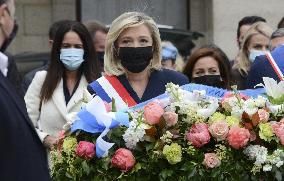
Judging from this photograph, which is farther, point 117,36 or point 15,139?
point 117,36

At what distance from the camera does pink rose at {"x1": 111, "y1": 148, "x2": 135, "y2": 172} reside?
14.3ft

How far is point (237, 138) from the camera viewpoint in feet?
Result: 14.2

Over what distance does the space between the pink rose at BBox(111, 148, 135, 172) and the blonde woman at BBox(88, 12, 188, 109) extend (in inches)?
34.2

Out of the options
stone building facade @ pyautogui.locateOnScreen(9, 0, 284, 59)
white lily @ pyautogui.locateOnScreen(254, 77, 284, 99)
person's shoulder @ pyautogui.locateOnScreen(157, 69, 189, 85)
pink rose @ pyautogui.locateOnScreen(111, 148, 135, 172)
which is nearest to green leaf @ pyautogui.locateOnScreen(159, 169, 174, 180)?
pink rose @ pyautogui.locateOnScreen(111, 148, 135, 172)

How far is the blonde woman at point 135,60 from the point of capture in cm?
529

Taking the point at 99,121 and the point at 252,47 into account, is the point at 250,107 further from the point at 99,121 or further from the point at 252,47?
the point at 252,47

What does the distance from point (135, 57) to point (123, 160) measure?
109cm

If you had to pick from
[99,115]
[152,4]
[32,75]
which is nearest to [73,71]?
A: [32,75]

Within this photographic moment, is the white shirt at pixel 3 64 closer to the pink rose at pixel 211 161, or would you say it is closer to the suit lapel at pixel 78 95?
the pink rose at pixel 211 161

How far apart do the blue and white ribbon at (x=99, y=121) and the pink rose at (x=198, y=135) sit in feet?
1.07

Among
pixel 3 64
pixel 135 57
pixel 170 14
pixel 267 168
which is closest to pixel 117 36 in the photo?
pixel 135 57

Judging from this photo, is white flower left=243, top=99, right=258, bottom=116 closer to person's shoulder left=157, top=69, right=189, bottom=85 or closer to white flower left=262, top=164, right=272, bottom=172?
white flower left=262, top=164, right=272, bottom=172

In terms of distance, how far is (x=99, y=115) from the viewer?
14.9 feet

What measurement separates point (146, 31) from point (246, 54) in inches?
80.8
